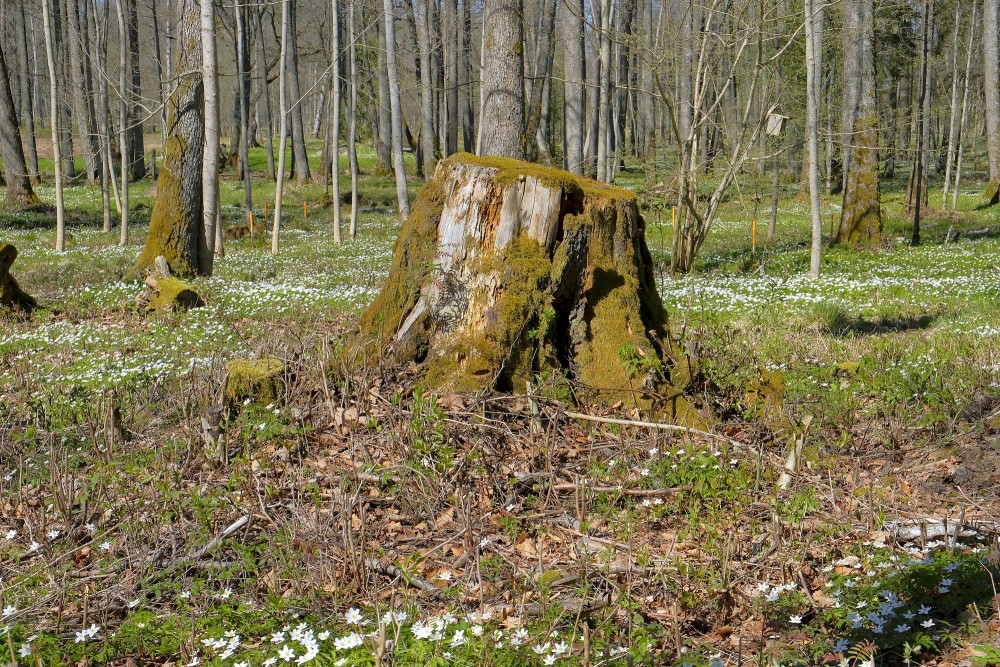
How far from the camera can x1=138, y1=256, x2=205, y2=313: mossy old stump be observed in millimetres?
10133

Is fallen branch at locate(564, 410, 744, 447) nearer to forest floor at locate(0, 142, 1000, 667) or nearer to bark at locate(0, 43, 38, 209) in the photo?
forest floor at locate(0, 142, 1000, 667)

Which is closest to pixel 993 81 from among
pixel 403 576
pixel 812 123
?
pixel 812 123

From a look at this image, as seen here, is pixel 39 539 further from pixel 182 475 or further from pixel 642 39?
pixel 642 39

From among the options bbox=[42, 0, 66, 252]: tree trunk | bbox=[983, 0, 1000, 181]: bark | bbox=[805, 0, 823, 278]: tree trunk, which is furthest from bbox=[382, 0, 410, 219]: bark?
bbox=[983, 0, 1000, 181]: bark

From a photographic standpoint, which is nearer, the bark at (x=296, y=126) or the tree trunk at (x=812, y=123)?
the tree trunk at (x=812, y=123)

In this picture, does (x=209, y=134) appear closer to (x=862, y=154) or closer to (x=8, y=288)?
(x=8, y=288)

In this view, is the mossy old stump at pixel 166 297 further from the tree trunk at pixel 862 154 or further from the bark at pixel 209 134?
the tree trunk at pixel 862 154

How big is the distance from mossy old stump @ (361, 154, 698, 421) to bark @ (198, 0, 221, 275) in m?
8.50

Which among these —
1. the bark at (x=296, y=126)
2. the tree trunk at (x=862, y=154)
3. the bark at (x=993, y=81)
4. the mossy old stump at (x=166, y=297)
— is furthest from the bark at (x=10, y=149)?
the bark at (x=993, y=81)

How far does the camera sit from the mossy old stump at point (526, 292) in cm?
516

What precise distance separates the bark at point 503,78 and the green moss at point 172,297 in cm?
485

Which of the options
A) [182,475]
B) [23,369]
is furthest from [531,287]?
[23,369]

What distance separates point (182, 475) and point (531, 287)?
7.85ft

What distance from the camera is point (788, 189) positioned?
3228 cm
